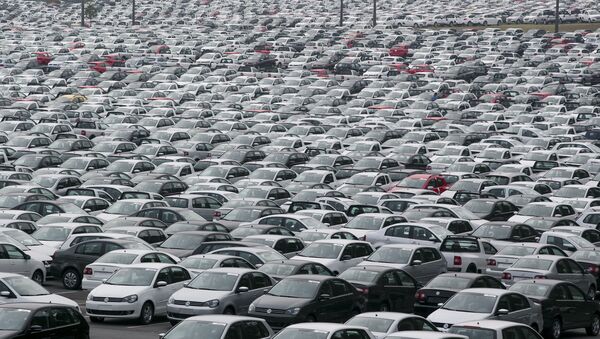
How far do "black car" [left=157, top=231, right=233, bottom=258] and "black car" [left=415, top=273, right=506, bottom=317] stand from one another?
23.0ft

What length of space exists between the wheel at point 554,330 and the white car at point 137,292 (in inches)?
276

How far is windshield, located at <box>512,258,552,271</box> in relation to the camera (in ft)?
98.5

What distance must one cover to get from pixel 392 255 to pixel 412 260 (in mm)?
451

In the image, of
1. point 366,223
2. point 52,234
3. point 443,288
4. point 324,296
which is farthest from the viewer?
point 366,223

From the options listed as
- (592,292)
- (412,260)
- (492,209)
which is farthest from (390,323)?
(492,209)

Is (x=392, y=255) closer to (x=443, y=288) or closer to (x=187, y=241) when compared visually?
(x=443, y=288)

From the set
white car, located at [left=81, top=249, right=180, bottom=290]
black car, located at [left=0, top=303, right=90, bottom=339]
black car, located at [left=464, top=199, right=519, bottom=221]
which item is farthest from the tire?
black car, located at [left=0, top=303, right=90, bottom=339]

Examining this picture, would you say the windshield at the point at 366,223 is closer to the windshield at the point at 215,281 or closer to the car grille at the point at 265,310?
the windshield at the point at 215,281

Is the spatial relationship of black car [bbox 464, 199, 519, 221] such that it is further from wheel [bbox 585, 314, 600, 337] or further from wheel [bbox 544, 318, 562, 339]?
wheel [bbox 544, 318, 562, 339]

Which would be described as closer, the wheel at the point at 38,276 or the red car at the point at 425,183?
the wheel at the point at 38,276

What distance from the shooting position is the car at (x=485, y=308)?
24.2 metres

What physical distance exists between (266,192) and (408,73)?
44484mm

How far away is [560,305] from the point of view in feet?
86.5

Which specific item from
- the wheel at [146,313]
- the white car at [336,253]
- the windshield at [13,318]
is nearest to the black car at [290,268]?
A: the white car at [336,253]
